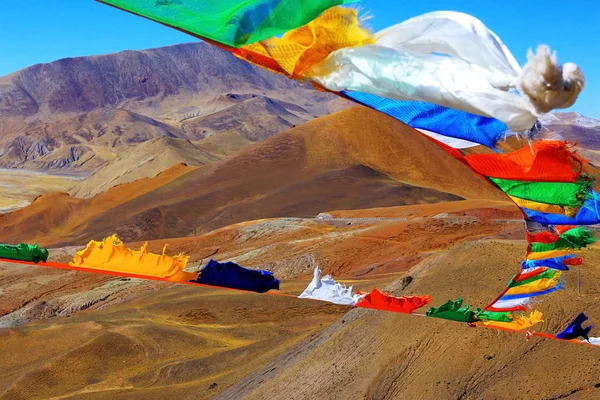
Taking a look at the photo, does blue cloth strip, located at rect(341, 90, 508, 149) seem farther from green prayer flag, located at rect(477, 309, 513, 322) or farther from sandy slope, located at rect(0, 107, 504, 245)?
sandy slope, located at rect(0, 107, 504, 245)

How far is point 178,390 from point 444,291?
4.60 metres

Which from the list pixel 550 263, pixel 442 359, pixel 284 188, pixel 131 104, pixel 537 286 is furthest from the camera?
pixel 131 104

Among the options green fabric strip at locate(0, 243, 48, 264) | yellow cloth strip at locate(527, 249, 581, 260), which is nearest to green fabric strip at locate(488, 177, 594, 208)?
yellow cloth strip at locate(527, 249, 581, 260)

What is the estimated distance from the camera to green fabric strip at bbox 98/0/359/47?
10.4ft

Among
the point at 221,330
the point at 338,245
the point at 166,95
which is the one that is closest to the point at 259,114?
the point at 166,95

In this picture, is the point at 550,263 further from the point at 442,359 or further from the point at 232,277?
the point at 442,359

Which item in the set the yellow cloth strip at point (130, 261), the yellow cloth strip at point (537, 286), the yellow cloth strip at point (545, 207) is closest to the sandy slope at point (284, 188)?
the yellow cloth strip at point (537, 286)

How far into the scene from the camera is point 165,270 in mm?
4719

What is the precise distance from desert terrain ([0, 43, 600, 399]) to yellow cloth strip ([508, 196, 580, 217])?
456 millimetres

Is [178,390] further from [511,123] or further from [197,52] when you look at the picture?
[197,52]

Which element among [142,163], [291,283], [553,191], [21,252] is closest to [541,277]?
[553,191]

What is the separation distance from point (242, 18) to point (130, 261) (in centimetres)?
229

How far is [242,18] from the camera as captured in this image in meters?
3.18

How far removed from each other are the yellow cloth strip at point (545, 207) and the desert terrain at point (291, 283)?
0.46 metres
